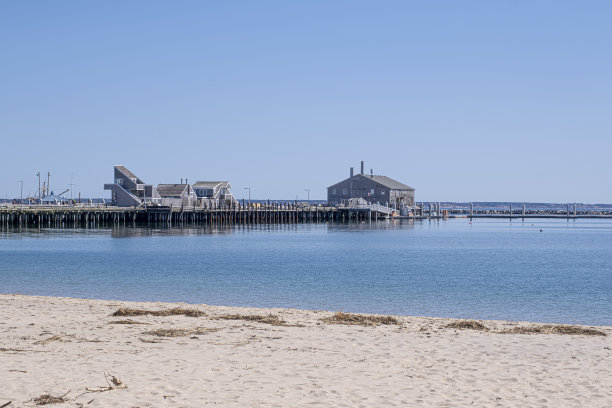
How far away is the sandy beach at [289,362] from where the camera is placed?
962 centimetres

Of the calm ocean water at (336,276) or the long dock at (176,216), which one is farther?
the long dock at (176,216)

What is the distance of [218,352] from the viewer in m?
12.5

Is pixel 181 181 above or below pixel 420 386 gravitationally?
above

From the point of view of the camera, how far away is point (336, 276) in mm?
33281

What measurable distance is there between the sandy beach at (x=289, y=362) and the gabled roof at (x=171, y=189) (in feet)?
281

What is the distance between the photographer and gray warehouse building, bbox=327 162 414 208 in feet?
385

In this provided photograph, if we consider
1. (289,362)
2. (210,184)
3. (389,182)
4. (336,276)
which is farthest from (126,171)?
(289,362)

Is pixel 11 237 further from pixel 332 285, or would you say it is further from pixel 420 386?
pixel 420 386

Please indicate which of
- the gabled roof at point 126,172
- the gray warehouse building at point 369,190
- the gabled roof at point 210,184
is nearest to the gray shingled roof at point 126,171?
the gabled roof at point 126,172

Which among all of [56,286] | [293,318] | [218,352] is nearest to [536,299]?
[293,318]

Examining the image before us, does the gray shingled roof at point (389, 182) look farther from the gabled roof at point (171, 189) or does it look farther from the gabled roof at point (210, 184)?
the gabled roof at point (171, 189)

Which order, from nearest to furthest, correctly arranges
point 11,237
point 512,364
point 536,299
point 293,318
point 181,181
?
point 512,364
point 293,318
point 536,299
point 11,237
point 181,181

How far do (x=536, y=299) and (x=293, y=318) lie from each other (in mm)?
11682

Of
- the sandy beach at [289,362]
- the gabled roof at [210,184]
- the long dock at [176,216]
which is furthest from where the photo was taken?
the gabled roof at [210,184]
